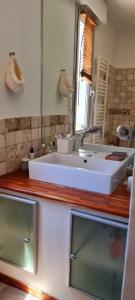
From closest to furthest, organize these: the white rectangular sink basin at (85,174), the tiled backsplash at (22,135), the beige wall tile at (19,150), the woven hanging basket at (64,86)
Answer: the white rectangular sink basin at (85,174) → the tiled backsplash at (22,135) → the beige wall tile at (19,150) → the woven hanging basket at (64,86)

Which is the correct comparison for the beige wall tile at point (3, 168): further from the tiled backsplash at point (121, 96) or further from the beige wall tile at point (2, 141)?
the tiled backsplash at point (121, 96)

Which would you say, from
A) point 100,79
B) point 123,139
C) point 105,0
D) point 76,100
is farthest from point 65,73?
point 123,139

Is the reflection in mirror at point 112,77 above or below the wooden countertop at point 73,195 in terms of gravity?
above

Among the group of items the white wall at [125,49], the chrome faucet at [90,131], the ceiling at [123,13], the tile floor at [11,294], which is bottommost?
the tile floor at [11,294]

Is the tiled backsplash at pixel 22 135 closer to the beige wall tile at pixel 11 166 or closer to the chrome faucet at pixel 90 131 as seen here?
the beige wall tile at pixel 11 166

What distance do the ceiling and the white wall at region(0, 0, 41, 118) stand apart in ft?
1.73

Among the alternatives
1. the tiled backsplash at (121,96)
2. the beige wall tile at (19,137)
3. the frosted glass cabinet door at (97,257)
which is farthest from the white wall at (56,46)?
the frosted glass cabinet door at (97,257)

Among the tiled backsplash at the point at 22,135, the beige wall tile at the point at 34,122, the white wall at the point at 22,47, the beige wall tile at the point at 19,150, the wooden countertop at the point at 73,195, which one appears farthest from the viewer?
the beige wall tile at the point at 34,122

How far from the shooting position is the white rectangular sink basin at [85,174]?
4.10 feet

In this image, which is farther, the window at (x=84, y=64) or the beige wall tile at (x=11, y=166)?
the window at (x=84, y=64)

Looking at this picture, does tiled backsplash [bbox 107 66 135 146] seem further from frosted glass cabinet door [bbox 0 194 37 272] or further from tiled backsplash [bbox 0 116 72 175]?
frosted glass cabinet door [bbox 0 194 37 272]

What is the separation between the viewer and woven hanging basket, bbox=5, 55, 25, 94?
1380 millimetres

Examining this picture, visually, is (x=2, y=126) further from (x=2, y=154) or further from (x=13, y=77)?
(x=13, y=77)

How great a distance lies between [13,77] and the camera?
1377mm
